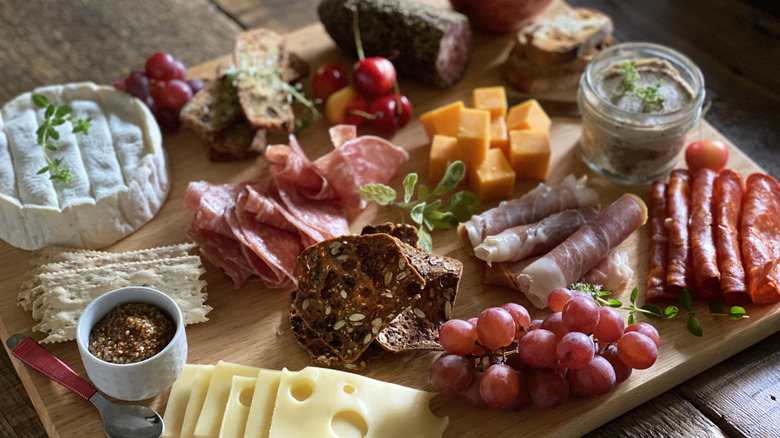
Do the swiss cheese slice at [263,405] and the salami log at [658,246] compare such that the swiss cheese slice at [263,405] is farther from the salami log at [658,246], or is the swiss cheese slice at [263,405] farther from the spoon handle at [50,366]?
the salami log at [658,246]

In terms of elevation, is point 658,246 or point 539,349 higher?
point 539,349

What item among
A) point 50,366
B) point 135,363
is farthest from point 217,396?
point 50,366

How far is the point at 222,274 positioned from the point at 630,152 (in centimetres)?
156

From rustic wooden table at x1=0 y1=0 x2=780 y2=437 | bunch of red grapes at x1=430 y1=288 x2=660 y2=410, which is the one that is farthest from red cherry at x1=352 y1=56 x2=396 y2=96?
bunch of red grapes at x1=430 y1=288 x2=660 y2=410

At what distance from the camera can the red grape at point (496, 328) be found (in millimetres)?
2084

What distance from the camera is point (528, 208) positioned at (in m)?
2.65

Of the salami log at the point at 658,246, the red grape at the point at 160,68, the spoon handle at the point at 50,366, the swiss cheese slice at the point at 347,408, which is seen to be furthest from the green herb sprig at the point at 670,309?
the red grape at the point at 160,68

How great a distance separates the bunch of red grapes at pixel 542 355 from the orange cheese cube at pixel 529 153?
0.77 m

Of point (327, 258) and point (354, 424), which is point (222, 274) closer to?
point (327, 258)

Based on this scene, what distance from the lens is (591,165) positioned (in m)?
2.92

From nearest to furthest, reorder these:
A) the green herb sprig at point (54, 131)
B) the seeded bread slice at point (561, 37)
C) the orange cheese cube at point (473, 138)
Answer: the green herb sprig at point (54, 131) → the orange cheese cube at point (473, 138) → the seeded bread slice at point (561, 37)

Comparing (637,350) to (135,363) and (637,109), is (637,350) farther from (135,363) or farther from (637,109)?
(135,363)

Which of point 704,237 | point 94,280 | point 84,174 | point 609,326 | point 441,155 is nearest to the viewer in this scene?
point 609,326

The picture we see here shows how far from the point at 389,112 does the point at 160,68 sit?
97 centimetres
